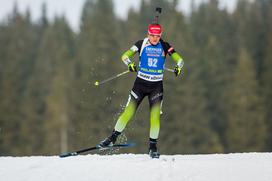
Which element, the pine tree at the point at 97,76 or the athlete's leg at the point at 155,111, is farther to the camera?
the pine tree at the point at 97,76

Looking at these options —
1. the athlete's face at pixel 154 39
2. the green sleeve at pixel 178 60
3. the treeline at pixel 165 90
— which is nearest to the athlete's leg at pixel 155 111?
the green sleeve at pixel 178 60

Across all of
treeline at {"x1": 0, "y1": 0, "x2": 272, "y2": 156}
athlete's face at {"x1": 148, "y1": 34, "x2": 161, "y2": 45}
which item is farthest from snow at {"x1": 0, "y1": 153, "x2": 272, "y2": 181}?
treeline at {"x1": 0, "y1": 0, "x2": 272, "y2": 156}

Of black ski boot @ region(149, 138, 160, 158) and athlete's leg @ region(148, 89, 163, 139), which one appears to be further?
athlete's leg @ region(148, 89, 163, 139)

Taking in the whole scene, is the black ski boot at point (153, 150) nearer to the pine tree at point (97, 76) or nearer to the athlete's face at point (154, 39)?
the athlete's face at point (154, 39)

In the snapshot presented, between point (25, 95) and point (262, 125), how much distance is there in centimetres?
2383

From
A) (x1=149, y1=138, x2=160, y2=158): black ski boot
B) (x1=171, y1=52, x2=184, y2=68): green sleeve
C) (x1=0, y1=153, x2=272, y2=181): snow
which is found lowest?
(x1=0, y1=153, x2=272, y2=181): snow

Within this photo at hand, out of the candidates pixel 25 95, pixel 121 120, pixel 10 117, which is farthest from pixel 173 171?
pixel 25 95

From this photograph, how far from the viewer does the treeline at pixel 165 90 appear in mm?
37375

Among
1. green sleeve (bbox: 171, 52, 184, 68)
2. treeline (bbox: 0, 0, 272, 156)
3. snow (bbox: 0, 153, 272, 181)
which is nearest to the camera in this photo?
snow (bbox: 0, 153, 272, 181)

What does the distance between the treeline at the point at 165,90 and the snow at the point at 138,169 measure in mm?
25913

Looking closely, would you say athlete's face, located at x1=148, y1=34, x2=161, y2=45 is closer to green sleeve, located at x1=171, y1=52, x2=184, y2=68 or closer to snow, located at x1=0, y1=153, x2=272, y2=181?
green sleeve, located at x1=171, y1=52, x2=184, y2=68

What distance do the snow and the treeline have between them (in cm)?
2591

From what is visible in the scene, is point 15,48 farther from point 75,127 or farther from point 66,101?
point 75,127

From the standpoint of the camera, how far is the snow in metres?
7.27
